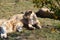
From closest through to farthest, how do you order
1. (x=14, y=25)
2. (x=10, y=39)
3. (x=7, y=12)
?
1. (x=10, y=39)
2. (x=14, y=25)
3. (x=7, y=12)

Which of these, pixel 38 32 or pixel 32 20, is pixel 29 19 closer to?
pixel 32 20

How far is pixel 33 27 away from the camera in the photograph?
8.33 metres

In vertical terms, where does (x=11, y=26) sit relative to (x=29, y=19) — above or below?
below

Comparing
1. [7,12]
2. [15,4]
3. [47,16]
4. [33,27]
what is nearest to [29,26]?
[33,27]

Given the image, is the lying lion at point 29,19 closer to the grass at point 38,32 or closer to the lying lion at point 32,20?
the lying lion at point 32,20

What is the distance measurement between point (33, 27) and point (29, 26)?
15 cm

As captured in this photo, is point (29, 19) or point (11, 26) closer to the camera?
point (11, 26)

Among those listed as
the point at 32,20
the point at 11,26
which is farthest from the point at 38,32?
the point at 11,26

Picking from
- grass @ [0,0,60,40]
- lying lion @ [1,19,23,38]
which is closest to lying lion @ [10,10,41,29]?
lying lion @ [1,19,23,38]

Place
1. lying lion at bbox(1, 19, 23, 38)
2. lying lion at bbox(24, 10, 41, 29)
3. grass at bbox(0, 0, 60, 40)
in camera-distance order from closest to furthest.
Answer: grass at bbox(0, 0, 60, 40), lying lion at bbox(1, 19, 23, 38), lying lion at bbox(24, 10, 41, 29)

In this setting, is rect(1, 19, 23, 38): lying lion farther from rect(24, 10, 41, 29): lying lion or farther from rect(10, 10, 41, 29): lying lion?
rect(24, 10, 41, 29): lying lion

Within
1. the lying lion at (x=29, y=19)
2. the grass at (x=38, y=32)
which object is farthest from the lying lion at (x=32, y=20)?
the grass at (x=38, y=32)

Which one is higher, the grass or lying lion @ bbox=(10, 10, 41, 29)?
lying lion @ bbox=(10, 10, 41, 29)

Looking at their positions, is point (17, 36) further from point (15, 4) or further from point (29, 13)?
point (15, 4)
